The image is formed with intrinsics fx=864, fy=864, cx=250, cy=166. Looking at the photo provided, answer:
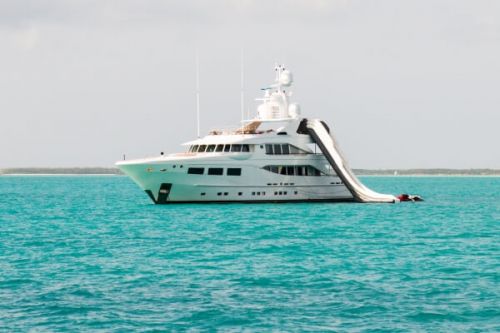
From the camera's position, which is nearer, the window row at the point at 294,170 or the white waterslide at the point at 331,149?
the window row at the point at 294,170

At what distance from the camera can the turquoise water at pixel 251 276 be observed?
74.0ft

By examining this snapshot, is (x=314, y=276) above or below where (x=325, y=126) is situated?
below

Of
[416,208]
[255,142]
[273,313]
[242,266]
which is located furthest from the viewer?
[416,208]

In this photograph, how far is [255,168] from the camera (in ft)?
222

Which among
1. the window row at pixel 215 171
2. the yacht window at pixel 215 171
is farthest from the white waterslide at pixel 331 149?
the yacht window at pixel 215 171

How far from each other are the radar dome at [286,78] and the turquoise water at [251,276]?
72.4ft

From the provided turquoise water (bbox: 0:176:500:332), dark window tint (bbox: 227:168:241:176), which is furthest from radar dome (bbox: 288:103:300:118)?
turquoise water (bbox: 0:176:500:332)

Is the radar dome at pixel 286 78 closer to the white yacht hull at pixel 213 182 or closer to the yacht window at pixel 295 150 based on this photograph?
the yacht window at pixel 295 150

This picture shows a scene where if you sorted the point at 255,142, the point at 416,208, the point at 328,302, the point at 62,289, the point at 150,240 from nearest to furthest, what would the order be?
1. the point at 328,302
2. the point at 62,289
3. the point at 150,240
4. the point at 255,142
5. the point at 416,208

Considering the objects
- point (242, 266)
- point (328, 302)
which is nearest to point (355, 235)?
point (242, 266)

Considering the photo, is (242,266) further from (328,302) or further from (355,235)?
(355,235)

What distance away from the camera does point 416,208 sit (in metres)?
73.9

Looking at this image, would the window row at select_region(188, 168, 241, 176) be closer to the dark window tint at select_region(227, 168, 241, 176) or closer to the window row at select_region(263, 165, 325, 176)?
the dark window tint at select_region(227, 168, 241, 176)

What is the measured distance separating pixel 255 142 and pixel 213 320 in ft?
150
